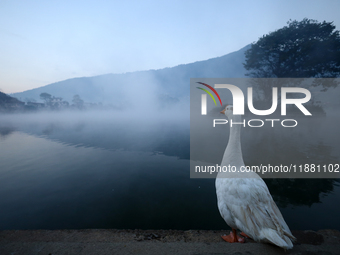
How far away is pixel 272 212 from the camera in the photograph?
270 centimetres

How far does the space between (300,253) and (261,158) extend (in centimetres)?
729

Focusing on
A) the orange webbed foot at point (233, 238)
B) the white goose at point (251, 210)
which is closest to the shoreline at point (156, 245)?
the orange webbed foot at point (233, 238)

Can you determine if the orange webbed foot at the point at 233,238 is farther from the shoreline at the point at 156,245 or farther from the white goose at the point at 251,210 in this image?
the shoreline at the point at 156,245

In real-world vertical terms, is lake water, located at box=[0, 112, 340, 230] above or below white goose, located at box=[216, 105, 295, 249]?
below

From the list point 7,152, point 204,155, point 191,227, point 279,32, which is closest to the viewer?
point 191,227

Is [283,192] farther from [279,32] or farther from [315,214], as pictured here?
[279,32]

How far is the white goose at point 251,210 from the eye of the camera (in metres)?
2.49

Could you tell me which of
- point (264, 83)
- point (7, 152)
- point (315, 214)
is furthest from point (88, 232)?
point (264, 83)

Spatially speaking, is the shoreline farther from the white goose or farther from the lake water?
the lake water

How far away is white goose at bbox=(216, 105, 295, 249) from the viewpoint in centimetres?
249

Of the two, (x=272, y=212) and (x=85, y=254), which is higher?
(x=272, y=212)

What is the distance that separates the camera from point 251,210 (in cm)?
277

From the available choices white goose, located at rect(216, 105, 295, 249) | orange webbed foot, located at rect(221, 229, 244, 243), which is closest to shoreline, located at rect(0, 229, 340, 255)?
orange webbed foot, located at rect(221, 229, 244, 243)

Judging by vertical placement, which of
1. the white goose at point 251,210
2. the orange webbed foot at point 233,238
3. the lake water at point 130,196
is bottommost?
the lake water at point 130,196
